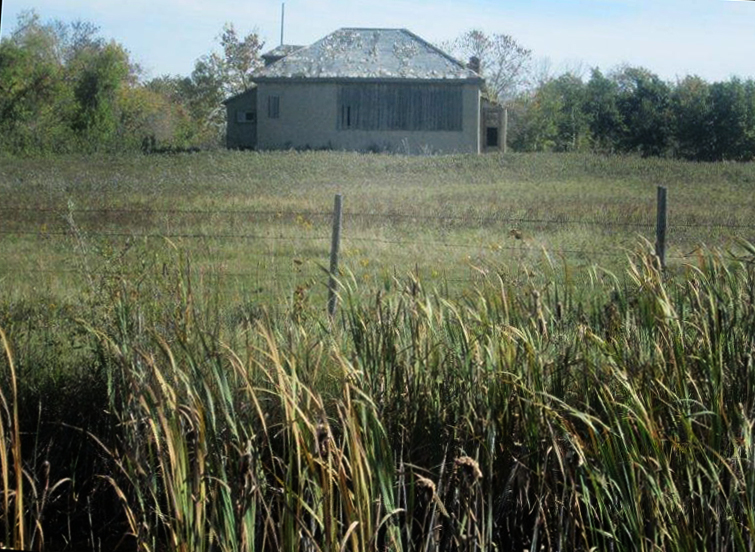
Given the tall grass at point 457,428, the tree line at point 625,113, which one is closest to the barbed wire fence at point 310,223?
the tree line at point 625,113

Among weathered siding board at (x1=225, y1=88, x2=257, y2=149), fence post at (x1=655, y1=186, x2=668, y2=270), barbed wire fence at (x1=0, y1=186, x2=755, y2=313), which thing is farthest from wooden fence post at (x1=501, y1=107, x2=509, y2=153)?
weathered siding board at (x1=225, y1=88, x2=257, y2=149)

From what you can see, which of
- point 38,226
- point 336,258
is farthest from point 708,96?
point 38,226

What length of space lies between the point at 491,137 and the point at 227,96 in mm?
1404

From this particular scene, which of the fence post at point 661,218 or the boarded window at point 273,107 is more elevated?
the boarded window at point 273,107

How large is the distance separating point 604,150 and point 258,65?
1.87 metres

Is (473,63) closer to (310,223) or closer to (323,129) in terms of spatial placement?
(323,129)

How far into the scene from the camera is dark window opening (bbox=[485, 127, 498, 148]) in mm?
5016

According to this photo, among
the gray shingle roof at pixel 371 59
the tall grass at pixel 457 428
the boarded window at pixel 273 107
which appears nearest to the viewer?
the tall grass at pixel 457 428

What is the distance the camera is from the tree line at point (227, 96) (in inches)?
200

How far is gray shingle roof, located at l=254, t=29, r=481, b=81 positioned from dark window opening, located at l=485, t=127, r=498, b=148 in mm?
273

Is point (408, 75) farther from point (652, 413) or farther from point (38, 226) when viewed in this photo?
point (652, 413)

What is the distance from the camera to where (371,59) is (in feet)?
16.5

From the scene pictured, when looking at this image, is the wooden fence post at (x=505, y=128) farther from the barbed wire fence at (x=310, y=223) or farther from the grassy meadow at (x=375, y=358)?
the barbed wire fence at (x=310, y=223)

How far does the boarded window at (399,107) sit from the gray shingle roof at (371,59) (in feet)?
0.24
